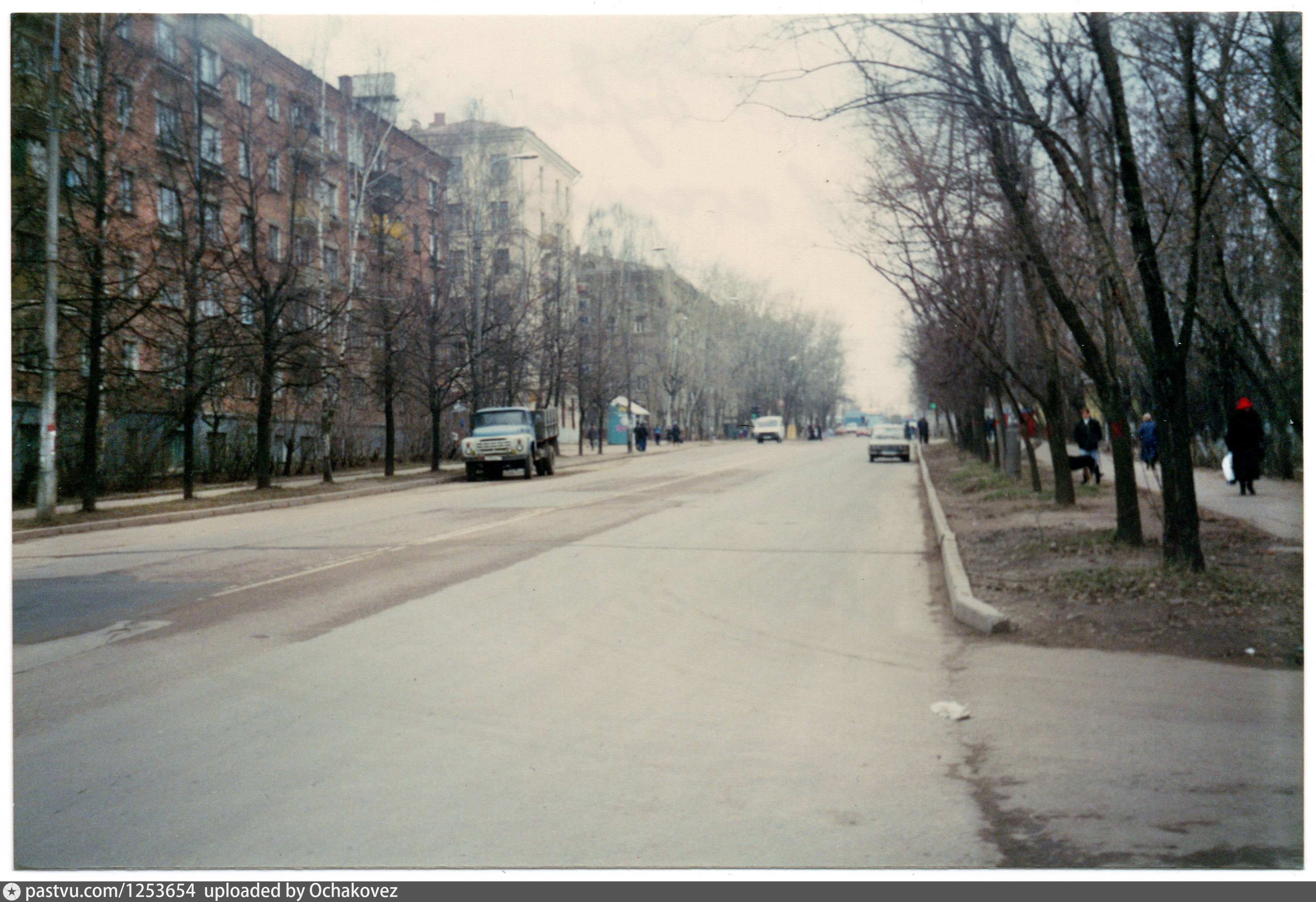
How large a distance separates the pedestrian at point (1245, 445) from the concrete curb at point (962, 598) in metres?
6.02

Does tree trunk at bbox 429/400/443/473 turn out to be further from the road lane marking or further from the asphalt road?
the asphalt road

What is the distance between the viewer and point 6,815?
13.7ft

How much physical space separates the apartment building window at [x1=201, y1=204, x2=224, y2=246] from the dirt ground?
16.7m

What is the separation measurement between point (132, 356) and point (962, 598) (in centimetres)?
1722

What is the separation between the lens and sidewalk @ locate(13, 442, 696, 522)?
1841cm

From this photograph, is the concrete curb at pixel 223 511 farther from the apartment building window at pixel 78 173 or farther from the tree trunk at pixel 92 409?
the apartment building window at pixel 78 173

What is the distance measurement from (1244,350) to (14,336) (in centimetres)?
1264

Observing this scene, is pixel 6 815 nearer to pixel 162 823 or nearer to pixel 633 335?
pixel 162 823

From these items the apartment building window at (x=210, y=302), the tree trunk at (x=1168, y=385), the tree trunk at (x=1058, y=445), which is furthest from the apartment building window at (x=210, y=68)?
the tree trunk at (x=1168, y=385)

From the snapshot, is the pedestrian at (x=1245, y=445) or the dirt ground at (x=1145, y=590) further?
the pedestrian at (x=1245, y=445)

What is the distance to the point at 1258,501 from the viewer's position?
1612 centimetres

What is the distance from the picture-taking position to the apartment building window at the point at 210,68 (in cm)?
1883

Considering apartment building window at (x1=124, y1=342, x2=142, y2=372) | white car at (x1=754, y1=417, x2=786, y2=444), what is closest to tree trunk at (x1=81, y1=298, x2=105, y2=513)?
apartment building window at (x1=124, y1=342, x2=142, y2=372)

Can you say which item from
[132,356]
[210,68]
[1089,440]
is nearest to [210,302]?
[132,356]
